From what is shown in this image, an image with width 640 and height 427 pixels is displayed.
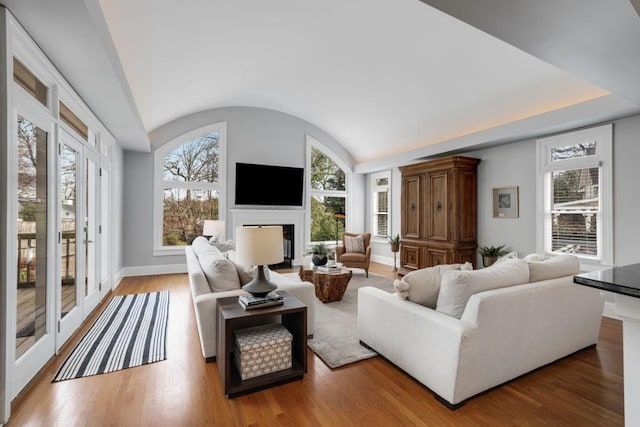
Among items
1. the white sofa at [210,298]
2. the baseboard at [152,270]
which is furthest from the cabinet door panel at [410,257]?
the baseboard at [152,270]

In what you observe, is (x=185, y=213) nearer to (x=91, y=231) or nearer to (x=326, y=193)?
(x=91, y=231)

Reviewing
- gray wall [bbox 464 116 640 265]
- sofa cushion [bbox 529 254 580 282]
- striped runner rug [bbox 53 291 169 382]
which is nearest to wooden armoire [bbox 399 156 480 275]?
gray wall [bbox 464 116 640 265]

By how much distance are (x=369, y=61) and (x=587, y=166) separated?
128 inches

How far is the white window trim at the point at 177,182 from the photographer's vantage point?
6.14 meters

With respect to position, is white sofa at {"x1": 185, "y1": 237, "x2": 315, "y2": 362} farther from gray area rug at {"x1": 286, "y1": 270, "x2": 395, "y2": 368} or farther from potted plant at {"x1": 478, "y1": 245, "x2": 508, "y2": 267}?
potted plant at {"x1": 478, "y1": 245, "x2": 508, "y2": 267}

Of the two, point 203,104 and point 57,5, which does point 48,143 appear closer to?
point 57,5

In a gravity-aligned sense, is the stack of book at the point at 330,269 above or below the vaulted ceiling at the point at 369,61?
below

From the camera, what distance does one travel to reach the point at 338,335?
308 centimetres

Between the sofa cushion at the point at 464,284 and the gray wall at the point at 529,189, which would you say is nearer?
the sofa cushion at the point at 464,284

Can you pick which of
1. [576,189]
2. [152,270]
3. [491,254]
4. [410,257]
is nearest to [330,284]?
[410,257]

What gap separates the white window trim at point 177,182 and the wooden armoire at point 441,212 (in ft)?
12.6

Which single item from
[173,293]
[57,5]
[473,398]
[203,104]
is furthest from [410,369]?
[203,104]

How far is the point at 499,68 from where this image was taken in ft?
13.2

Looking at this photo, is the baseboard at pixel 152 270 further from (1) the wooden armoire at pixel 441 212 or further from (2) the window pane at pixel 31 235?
(1) the wooden armoire at pixel 441 212
